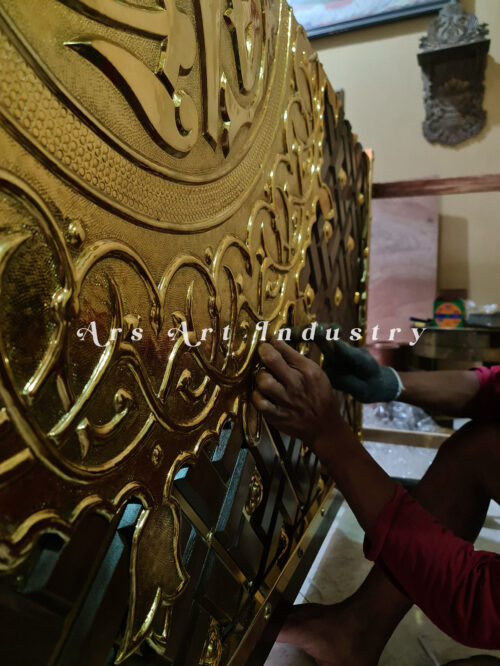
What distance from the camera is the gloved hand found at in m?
0.91

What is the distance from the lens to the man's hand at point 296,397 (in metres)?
0.60

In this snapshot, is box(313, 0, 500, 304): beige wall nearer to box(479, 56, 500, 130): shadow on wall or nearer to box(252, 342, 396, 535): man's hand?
box(479, 56, 500, 130): shadow on wall

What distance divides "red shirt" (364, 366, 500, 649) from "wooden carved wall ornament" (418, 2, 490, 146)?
2.51 meters

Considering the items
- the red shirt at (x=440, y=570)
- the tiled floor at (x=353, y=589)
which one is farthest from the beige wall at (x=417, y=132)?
the red shirt at (x=440, y=570)

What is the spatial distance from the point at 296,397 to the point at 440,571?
0.27m

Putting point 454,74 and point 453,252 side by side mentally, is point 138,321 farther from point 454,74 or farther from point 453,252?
point 454,74

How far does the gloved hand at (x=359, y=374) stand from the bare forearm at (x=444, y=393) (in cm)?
4

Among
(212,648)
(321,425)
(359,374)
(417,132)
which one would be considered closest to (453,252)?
(417,132)

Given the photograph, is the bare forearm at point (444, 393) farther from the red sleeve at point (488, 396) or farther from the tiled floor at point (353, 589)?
the tiled floor at point (353, 589)

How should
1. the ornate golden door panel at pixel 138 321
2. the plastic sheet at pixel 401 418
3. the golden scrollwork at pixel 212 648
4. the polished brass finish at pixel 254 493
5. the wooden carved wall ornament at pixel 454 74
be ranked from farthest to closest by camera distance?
the wooden carved wall ornament at pixel 454 74, the plastic sheet at pixel 401 418, the polished brass finish at pixel 254 493, the golden scrollwork at pixel 212 648, the ornate golden door panel at pixel 138 321

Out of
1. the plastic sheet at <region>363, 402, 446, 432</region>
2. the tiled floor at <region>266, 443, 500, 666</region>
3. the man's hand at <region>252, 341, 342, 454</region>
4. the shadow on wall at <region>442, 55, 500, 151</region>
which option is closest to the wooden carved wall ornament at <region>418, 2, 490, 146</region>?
the shadow on wall at <region>442, 55, 500, 151</region>

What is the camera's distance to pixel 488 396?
941mm

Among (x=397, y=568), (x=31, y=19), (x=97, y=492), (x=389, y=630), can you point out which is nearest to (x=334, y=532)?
(x=389, y=630)

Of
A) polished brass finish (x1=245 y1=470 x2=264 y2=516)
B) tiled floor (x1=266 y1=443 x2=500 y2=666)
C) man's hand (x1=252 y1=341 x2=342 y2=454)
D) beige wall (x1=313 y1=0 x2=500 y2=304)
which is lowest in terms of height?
tiled floor (x1=266 y1=443 x2=500 y2=666)
